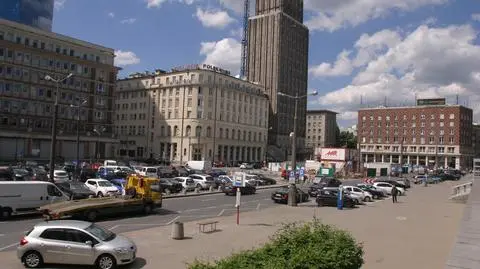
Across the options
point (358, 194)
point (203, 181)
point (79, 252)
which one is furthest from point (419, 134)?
point (79, 252)

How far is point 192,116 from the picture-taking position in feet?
375

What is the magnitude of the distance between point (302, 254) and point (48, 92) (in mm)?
87794

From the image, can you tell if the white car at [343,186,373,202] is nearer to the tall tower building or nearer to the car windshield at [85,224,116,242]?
the car windshield at [85,224,116,242]

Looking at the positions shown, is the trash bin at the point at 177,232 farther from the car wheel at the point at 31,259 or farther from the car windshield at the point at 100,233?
the car wheel at the point at 31,259

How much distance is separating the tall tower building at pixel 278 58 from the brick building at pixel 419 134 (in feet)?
89.3

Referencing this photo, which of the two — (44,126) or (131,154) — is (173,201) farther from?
(131,154)

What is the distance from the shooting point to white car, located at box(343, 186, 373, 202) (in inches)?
1708

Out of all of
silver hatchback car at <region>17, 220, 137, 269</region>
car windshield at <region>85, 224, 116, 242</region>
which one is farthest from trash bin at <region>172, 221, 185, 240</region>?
silver hatchback car at <region>17, 220, 137, 269</region>

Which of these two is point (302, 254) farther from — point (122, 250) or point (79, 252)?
point (79, 252)

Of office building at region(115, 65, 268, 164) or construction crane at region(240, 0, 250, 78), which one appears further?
construction crane at region(240, 0, 250, 78)

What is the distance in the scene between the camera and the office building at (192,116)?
375 ft

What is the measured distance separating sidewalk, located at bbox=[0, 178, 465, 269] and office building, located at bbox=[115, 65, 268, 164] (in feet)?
265

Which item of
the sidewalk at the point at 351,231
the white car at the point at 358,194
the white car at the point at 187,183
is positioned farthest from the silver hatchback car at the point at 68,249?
the white car at the point at 187,183

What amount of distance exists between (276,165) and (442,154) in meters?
76.4
